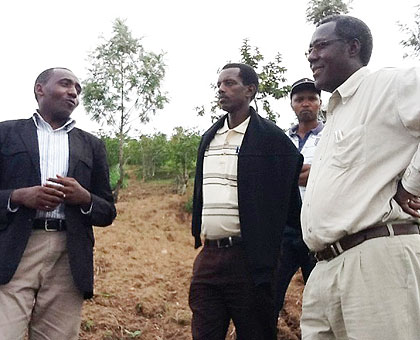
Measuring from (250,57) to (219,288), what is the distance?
527 centimetres

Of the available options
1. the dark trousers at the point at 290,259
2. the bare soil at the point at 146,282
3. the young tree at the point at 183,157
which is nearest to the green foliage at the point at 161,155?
the young tree at the point at 183,157

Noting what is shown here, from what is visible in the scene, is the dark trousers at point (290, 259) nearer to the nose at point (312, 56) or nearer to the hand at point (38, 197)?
the nose at point (312, 56)

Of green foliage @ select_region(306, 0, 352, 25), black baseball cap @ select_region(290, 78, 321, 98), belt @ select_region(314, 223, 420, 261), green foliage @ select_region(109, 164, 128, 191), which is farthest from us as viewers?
green foliage @ select_region(109, 164, 128, 191)

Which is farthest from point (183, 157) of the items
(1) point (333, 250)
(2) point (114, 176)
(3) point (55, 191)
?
(1) point (333, 250)

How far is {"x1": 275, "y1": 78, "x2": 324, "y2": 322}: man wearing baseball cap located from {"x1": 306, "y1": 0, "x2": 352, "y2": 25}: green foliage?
5.32m

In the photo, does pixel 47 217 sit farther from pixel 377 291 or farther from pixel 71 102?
pixel 377 291

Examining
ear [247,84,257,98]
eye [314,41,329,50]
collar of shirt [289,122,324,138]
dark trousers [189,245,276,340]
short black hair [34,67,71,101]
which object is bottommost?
dark trousers [189,245,276,340]

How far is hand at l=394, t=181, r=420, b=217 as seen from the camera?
7.02ft

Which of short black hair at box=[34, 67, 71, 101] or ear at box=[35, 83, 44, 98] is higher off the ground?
short black hair at box=[34, 67, 71, 101]

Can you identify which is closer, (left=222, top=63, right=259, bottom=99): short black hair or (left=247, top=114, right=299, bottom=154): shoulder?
(left=247, top=114, right=299, bottom=154): shoulder

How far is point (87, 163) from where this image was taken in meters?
3.14

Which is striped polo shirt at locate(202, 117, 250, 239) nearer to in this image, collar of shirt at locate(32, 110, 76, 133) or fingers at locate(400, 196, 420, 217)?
collar of shirt at locate(32, 110, 76, 133)

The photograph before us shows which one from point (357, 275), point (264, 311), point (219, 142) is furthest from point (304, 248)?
point (357, 275)

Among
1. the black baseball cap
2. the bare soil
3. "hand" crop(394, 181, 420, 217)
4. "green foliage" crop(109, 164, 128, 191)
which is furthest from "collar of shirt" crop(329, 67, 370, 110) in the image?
"green foliage" crop(109, 164, 128, 191)
